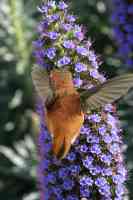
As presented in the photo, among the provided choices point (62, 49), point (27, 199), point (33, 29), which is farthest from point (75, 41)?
point (33, 29)

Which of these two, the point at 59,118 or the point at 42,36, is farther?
the point at 42,36

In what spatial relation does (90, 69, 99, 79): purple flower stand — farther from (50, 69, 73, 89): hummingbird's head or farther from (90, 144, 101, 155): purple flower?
(90, 144, 101, 155): purple flower

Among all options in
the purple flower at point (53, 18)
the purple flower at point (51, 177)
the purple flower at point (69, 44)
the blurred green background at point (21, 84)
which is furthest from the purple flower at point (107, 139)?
the blurred green background at point (21, 84)

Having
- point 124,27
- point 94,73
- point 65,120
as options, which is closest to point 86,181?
point 65,120

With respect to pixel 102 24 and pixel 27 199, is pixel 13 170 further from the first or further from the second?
pixel 102 24

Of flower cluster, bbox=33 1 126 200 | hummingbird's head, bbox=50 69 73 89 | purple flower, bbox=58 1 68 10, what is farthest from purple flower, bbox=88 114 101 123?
purple flower, bbox=58 1 68 10

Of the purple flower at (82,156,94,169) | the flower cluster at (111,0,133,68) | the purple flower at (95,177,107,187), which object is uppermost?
the flower cluster at (111,0,133,68)
